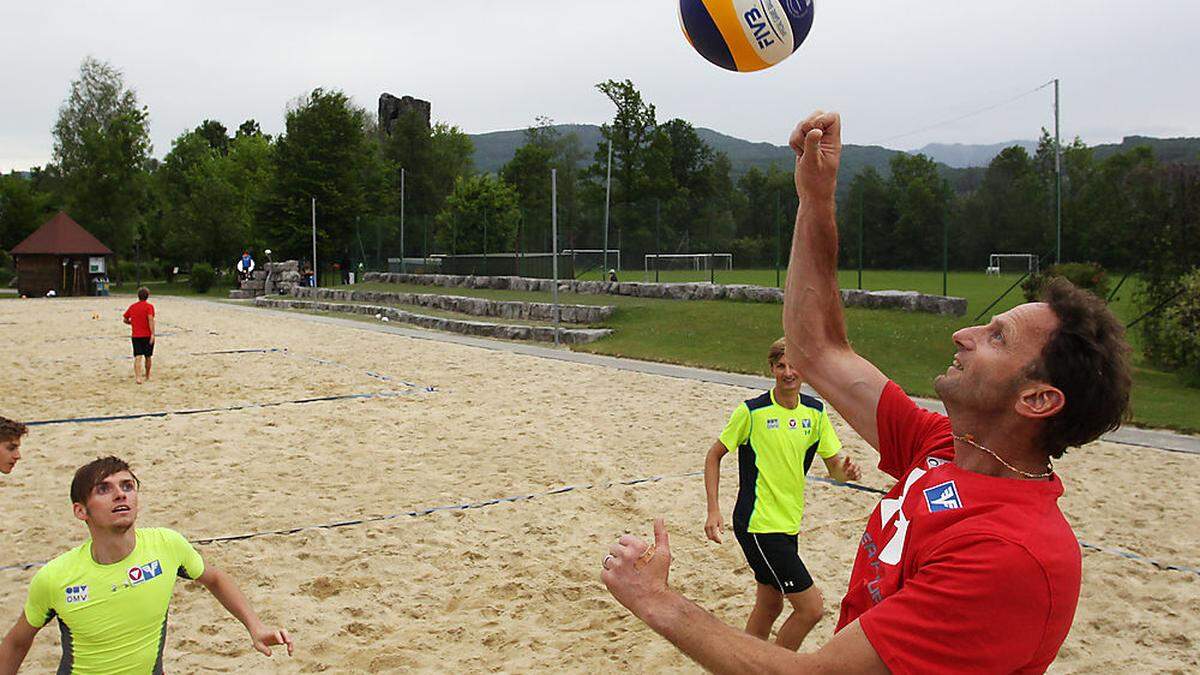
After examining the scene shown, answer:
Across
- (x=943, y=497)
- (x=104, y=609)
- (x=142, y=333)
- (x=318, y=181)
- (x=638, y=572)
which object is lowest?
(x=104, y=609)

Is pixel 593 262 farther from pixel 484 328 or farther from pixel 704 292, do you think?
pixel 484 328

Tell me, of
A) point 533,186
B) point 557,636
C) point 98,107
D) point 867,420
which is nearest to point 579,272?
point 557,636

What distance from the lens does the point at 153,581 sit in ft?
10.2

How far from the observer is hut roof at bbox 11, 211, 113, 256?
39.8 m

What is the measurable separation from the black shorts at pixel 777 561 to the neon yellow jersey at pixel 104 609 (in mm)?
2329

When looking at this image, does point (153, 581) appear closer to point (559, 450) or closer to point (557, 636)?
point (557, 636)

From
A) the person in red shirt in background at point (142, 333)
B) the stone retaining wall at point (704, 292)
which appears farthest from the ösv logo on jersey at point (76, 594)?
the stone retaining wall at point (704, 292)

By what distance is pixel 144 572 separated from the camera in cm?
310

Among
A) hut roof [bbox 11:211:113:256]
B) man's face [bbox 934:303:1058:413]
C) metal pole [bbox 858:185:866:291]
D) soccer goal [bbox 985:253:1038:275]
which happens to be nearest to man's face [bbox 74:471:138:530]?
man's face [bbox 934:303:1058:413]

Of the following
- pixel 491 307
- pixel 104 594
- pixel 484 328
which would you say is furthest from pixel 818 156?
pixel 491 307

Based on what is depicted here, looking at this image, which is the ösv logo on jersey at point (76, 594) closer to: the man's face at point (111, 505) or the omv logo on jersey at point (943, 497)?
the man's face at point (111, 505)

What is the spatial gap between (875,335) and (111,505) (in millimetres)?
14647

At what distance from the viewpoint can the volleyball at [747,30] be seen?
3801 millimetres

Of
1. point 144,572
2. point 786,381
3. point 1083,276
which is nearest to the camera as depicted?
point 144,572
